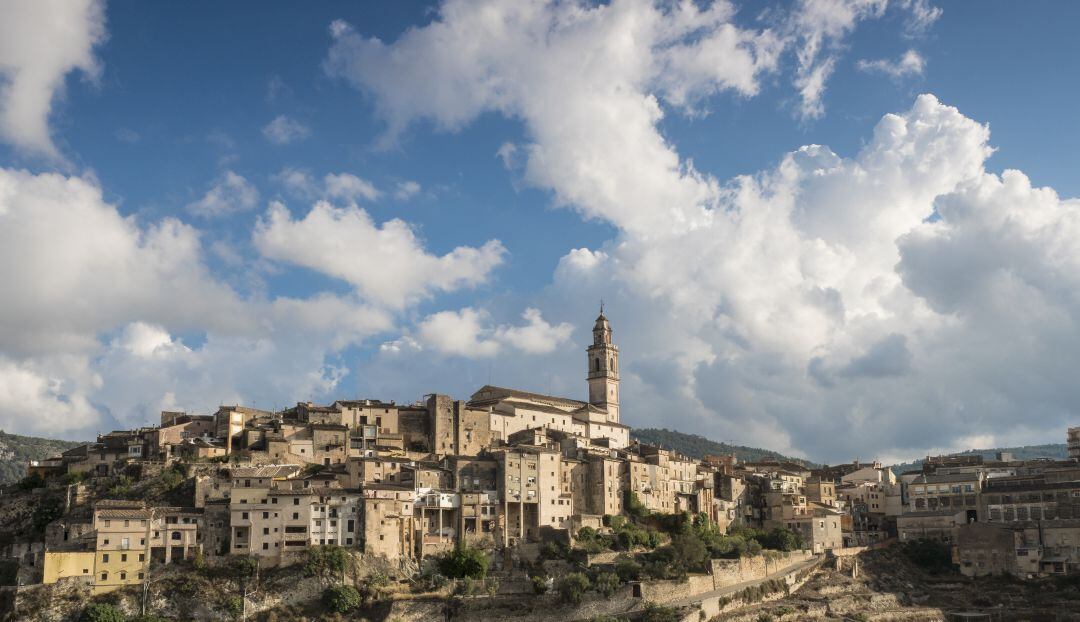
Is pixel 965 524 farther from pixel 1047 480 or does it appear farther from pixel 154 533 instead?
pixel 154 533

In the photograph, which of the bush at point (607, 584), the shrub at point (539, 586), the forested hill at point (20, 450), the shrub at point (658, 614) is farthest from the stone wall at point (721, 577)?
the forested hill at point (20, 450)

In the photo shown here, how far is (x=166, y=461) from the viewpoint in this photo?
198 ft

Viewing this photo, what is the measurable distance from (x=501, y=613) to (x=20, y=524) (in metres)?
27.7

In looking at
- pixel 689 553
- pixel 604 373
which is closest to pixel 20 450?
pixel 604 373

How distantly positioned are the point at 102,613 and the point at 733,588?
3453 centimetres

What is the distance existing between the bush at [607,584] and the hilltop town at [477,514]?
117 mm

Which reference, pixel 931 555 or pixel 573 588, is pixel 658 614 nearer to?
pixel 573 588

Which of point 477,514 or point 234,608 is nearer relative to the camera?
point 234,608

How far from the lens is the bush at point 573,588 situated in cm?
5525

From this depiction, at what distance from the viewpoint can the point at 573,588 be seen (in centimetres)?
5544

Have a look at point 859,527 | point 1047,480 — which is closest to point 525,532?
point 859,527

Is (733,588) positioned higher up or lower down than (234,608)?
lower down

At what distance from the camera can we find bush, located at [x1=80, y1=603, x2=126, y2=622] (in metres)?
48.8

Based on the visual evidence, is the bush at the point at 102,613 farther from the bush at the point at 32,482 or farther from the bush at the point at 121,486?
the bush at the point at 32,482
